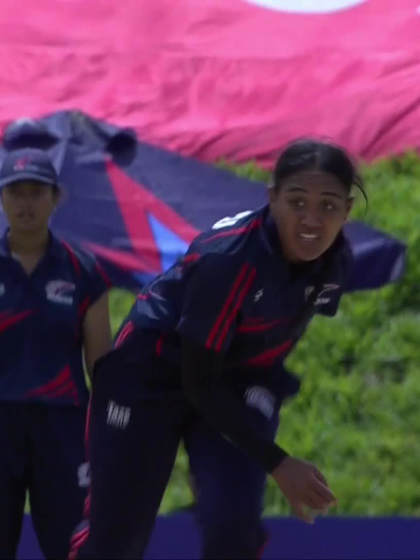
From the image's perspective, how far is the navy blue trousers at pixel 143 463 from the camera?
252 cm

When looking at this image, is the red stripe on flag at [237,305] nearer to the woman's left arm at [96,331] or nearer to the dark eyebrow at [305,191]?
the dark eyebrow at [305,191]

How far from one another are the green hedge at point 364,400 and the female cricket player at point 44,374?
88 centimetres

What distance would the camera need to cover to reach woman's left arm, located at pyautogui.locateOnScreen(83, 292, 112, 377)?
3408 millimetres

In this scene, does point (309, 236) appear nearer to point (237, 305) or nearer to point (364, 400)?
point (237, 305)

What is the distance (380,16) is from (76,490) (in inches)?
146

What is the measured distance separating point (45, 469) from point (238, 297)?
106 centimetres

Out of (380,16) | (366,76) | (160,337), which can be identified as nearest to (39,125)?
(366,76)

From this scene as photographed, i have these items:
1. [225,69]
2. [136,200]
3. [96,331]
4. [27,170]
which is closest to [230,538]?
[96,331]

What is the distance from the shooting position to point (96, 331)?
3.41 meters

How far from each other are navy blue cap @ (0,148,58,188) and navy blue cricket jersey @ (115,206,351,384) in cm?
86

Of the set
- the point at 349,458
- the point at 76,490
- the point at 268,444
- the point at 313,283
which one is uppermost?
the point at 313,283

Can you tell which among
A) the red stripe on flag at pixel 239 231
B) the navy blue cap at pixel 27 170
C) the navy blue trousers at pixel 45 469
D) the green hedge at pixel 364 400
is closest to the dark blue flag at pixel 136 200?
the green hedge at pixel 364 400

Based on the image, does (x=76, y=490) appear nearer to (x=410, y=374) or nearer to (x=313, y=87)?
(x=410, y=374)

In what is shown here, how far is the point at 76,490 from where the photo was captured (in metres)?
3.30
